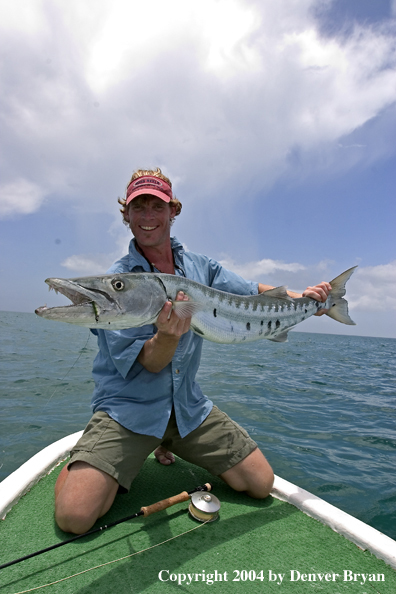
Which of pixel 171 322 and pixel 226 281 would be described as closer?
pixel 171 322

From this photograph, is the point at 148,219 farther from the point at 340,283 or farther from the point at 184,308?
the point at 340,283

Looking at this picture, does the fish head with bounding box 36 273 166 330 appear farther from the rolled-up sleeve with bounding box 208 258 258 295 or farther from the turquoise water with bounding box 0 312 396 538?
the turquoise water with bounding box 0 312 396 538

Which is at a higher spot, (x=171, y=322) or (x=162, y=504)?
(x=171, y=322)

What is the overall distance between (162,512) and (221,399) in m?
6.13

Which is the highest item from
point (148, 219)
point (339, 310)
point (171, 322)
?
point (148, 219)

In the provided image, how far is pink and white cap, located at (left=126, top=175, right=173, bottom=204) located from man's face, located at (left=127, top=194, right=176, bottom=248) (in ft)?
0.28

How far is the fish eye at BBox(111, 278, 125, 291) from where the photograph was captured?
2721mm

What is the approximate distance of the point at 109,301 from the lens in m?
2.66

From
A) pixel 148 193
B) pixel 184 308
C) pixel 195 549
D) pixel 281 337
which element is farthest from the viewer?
pixel 281 337

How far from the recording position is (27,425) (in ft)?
22.3

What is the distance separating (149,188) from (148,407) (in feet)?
7.72

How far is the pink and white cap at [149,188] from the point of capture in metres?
3.78

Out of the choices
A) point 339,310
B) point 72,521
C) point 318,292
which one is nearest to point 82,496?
point 72,521

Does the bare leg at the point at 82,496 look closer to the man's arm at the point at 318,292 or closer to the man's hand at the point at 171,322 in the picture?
the man's hand at the point at 171,322
